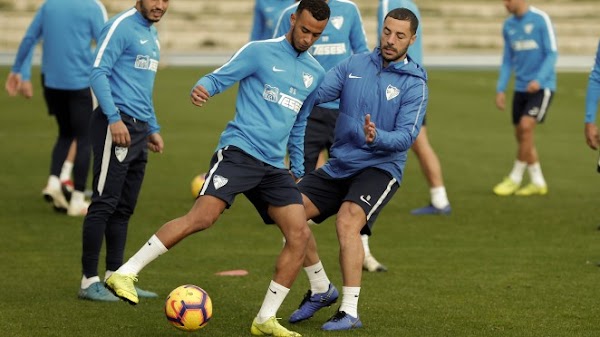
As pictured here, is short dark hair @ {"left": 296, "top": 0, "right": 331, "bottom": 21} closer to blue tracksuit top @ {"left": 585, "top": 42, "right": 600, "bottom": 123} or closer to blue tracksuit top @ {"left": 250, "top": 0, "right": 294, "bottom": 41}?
blue tracksuit top @ {"left": 585, "top": 42, "right": 600, "bottom": 123}

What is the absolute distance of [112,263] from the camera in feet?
27.8

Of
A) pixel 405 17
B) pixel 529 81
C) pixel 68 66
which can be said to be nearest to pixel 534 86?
pixel 529 81

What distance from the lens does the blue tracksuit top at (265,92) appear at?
23.8 ft

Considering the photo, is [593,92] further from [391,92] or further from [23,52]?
[23,52]

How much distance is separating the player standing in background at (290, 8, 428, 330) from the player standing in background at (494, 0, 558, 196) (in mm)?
6253

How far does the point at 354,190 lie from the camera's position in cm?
767

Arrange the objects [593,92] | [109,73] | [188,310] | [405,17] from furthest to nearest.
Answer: [593,92] < [109,73] < [405,17] < [188,310]

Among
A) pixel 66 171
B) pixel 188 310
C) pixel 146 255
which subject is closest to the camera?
pixel 188 310

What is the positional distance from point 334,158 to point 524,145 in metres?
6.76

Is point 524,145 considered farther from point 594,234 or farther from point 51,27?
Result: point 51,27

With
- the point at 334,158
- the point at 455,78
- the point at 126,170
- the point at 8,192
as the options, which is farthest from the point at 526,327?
the point at 455,78

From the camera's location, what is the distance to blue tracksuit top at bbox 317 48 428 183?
7.63 meters

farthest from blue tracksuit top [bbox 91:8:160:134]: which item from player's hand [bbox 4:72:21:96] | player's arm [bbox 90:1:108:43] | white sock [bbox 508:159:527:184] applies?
white sock [bbox 508:159:527:184]

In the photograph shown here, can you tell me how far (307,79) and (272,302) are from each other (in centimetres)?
143
